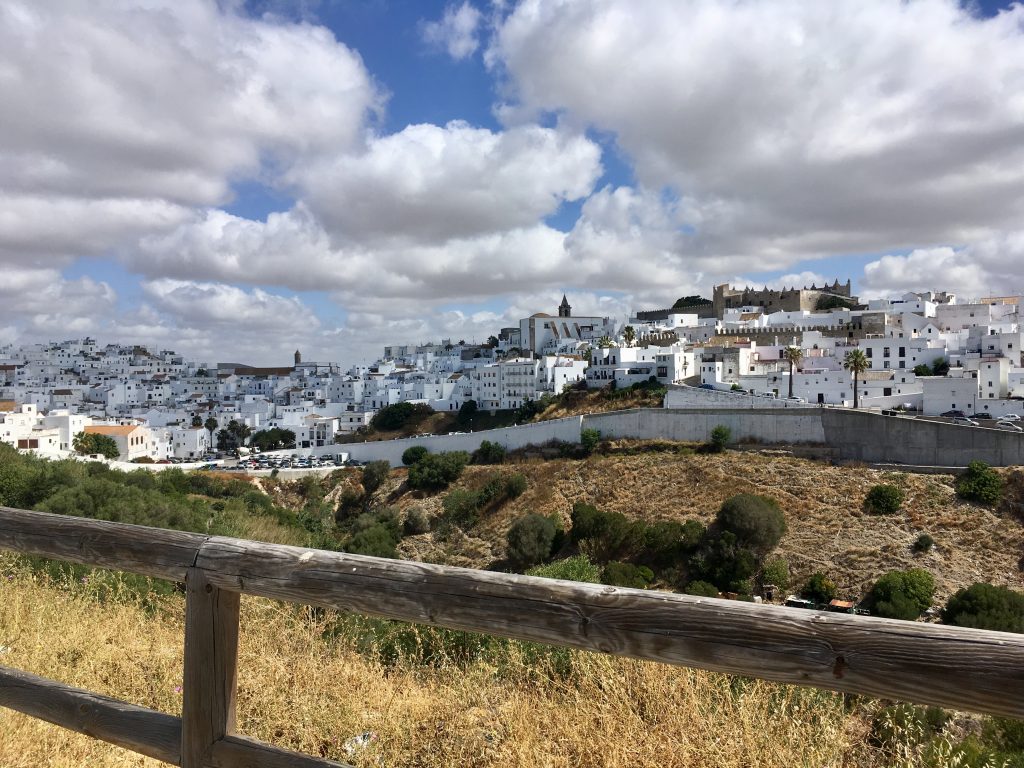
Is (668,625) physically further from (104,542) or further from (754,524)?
(754,524)

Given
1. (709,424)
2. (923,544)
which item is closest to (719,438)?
(709,424)

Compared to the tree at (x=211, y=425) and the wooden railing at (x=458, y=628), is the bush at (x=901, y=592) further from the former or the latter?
the tree at (x=211, y=425)

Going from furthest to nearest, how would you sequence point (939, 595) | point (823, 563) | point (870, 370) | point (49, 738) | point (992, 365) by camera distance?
point (870, 370) → point (992, 365) → point (823, 563) → point (939, 595) → point (49, 738)

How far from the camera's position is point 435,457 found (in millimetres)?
34812

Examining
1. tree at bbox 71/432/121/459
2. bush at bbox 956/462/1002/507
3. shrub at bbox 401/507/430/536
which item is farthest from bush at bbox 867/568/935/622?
tree at bbox 71/432/121/459

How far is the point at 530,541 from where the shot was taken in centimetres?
2347

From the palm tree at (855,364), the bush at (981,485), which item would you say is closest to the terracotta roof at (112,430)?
the palm tree at (855,364)

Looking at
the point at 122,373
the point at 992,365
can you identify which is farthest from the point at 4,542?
the point at 122,373

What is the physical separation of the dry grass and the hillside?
1906cm

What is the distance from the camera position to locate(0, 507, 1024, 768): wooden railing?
47.5 inches

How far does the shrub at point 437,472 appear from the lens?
33.2 m

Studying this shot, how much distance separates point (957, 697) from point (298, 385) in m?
77.8

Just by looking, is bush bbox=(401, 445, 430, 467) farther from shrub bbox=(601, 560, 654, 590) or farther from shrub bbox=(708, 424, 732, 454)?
shrub bbox=(601, 560, 654, 590)

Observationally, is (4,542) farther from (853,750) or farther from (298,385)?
(298,385)
